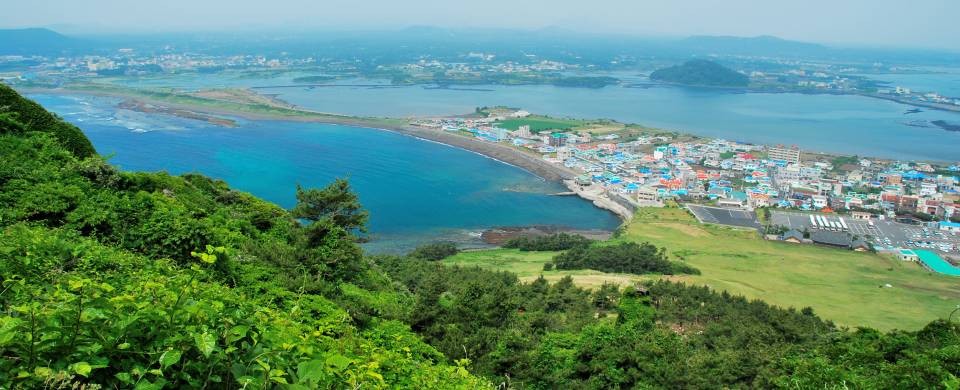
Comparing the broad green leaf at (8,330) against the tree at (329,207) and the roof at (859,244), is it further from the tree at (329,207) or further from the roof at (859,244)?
the roof at (859,244)

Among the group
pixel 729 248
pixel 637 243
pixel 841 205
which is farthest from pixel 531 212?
pixel 841 205

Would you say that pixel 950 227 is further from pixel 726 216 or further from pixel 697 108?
pixel 697 108

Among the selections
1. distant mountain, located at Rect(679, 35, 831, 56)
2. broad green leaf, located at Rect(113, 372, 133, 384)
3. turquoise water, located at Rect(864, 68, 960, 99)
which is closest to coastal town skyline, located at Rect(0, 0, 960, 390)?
broad green leaf, located at Rect(113, 372, 133, 384)

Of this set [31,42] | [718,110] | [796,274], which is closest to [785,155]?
[796,274]

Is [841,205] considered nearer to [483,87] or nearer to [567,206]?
[567,206]

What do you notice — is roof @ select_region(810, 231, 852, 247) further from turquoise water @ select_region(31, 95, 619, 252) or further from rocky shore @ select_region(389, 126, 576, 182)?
rocky shore @ select_region(389, 126, 576, 182)

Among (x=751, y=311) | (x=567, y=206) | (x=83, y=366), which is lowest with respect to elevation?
(x=567, y=206)
